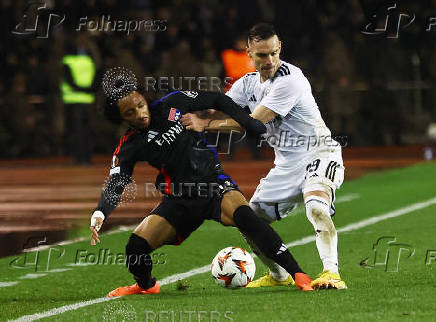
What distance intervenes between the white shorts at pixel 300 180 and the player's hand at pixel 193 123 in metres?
0.86

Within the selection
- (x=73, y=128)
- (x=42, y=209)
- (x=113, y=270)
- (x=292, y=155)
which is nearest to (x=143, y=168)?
(x=73, y=128)

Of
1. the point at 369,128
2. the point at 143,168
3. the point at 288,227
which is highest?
the point at 369,128

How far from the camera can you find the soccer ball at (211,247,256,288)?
859 cm

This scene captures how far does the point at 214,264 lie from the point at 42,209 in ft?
23.1

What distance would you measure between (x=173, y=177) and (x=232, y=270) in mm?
827

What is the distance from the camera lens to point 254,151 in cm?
2219

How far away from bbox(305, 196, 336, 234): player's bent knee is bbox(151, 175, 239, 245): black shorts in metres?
0.62

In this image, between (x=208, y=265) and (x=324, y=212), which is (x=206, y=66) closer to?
(x=208, y=265)

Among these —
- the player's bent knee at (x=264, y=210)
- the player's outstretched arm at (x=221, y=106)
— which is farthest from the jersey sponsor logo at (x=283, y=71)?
the player's bent knee at (x=264, y=210)

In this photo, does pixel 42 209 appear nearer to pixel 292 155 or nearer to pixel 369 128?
pixel 292 155

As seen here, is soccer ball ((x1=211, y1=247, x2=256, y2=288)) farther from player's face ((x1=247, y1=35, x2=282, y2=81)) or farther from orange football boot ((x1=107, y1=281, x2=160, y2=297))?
player's face ((x1=247, y1=35, x2=282, y2=81))

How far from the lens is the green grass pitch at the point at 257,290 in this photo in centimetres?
745

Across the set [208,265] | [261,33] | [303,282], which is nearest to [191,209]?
[303,282]

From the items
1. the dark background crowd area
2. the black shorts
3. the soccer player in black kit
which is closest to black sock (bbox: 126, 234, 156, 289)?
the soccer player in black kit
